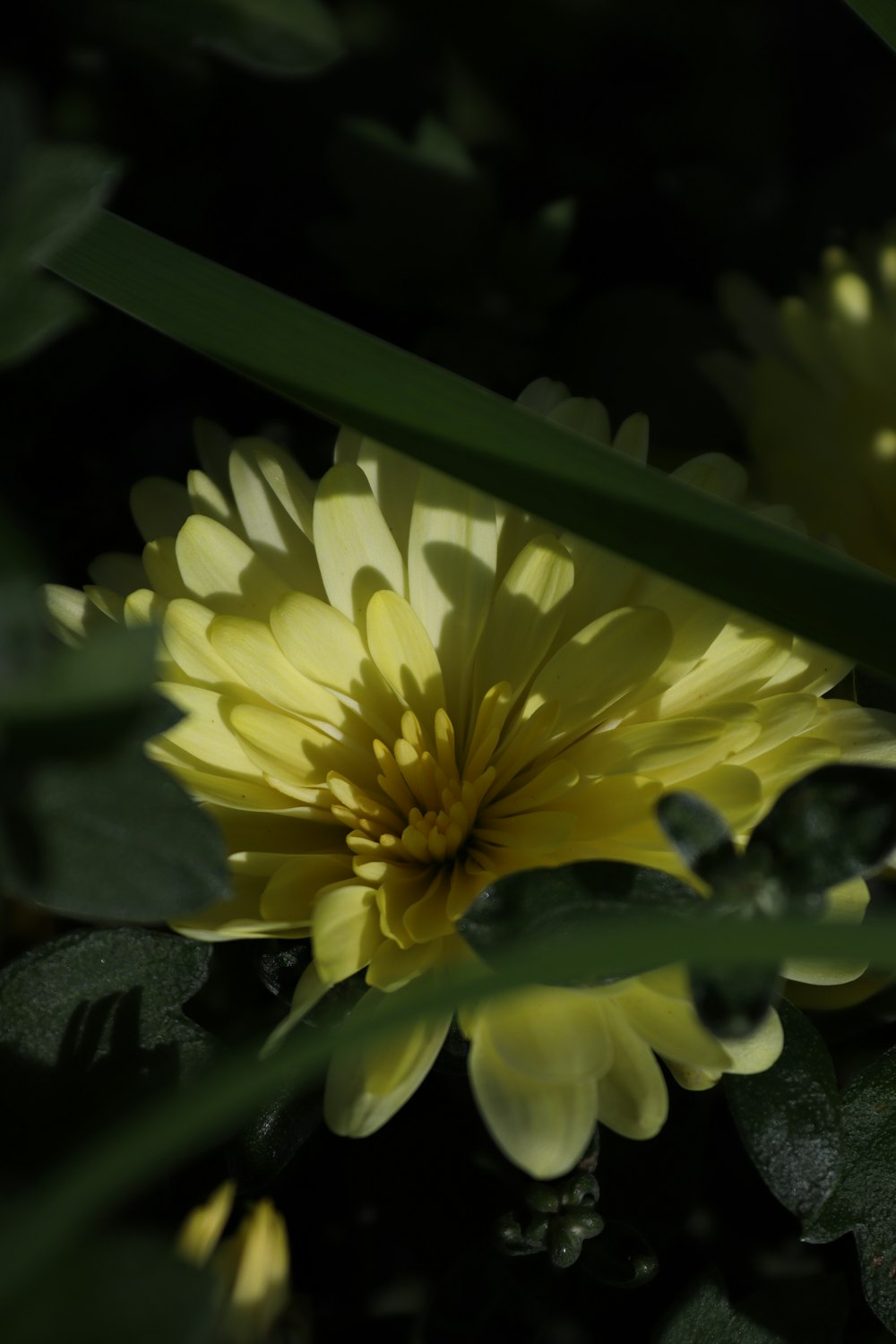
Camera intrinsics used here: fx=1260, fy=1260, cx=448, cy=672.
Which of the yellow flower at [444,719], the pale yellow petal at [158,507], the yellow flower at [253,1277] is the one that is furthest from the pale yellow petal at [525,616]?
the yellow flower at [253,1277]

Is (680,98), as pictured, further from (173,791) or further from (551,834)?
(173,791)

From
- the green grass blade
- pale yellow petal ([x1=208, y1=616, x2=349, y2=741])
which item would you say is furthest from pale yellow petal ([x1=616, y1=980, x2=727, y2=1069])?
the green grass blade

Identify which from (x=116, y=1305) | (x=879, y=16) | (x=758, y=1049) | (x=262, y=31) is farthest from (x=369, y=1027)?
(x=262, y=31)

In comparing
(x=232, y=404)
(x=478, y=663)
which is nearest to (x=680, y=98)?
(x=232, y=404)

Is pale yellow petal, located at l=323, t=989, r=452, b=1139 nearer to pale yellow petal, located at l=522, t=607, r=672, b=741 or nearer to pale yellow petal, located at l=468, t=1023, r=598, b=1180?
pale yellow petal, located at l=468, t=1023, r=598, b=1180

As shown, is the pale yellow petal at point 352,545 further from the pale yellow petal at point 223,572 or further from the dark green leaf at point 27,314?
the dark green leaf at point 27,314

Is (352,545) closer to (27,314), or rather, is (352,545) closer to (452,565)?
(452,565)
